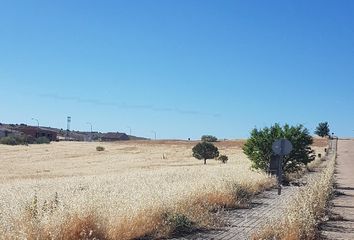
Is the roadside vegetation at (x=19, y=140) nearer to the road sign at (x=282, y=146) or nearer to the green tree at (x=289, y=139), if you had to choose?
the green tree at (x=289, y=139)

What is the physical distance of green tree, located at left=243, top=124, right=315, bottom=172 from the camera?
1251 inches

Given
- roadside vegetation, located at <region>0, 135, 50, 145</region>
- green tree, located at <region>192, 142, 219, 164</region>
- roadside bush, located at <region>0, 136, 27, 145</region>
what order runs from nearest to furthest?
green tree, located at <region>192, 142, 219, 164</region>
roadside bush, located at <region>0, 136, 27, 145</region>
roadside vegetation, located at <region>0, 135, 50, 145</region>

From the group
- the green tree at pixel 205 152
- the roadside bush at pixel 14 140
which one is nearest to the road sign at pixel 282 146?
the green tree at pixel 205 152

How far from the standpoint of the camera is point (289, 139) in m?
32.1

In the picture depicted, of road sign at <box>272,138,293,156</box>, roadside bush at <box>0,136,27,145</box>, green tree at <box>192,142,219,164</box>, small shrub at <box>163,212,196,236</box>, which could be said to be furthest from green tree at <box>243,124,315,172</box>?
roadside bush at <box>0,136,27,145</box>

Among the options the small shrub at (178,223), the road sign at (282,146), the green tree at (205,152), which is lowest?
the small shrub at (178,223)

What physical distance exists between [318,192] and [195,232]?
202 inches

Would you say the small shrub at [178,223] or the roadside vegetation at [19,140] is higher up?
the roadside vegetation at [19,140]

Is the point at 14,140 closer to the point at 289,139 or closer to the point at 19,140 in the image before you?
the point at 19,140

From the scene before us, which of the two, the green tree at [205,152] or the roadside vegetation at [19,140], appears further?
the roadside vegetation at [19,140]

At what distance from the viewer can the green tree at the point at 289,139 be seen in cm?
3178

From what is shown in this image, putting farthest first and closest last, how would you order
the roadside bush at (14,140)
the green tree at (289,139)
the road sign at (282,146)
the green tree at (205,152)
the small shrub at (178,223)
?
the roadside bush at (14,140)
the green tree at (205,152)
the green tree at (289,139)
the road sign at (282,146)
the small shrub at (178,223)

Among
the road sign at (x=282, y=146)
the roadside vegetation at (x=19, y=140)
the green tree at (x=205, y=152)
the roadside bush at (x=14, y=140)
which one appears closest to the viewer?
the road sign at (x=282, y=146)

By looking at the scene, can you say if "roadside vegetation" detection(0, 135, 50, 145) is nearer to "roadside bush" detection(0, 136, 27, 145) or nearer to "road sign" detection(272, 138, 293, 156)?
"roadside bush" detection(0, 136, 27, 145)
